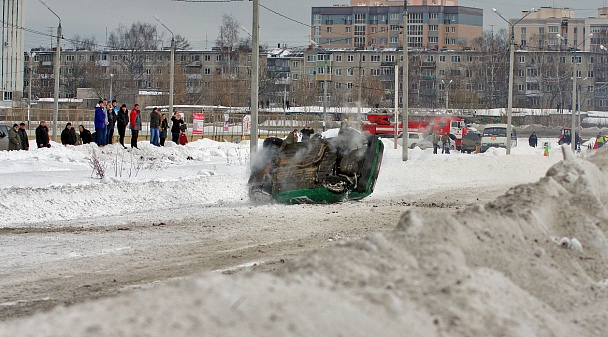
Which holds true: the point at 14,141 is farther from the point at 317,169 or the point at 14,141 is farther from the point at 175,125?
the point at 317,169

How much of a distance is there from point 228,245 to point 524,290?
21.1 feet

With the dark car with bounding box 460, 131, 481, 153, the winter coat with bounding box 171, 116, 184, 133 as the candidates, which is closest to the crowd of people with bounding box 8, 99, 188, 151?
the winter coat with bounding box 171, 116, 184, 133

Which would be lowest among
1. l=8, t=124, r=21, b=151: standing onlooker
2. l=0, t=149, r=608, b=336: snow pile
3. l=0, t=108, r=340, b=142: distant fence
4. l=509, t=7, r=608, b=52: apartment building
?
l=0, t=149, r=608, b=336: snow pile

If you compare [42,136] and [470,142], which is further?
[470,142]

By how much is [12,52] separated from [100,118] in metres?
67.6

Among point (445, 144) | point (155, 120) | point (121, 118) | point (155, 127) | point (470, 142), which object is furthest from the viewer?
point (470, 142)

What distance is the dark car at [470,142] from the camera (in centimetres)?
→ 5509

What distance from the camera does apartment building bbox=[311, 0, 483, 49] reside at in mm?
155875

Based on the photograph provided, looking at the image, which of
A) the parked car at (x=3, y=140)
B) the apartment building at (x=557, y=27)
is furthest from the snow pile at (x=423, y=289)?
the apartment building at (x=557, y=27)

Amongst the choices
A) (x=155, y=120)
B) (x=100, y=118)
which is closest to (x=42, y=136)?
(x=100, y=118)

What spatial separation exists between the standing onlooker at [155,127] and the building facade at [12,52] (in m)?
57.6

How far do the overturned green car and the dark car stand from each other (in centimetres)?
3862

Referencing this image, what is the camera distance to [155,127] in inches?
1345

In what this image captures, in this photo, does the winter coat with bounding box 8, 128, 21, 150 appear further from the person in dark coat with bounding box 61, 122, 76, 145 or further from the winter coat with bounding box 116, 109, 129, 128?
the winter coat with bounding box 116, 109, 129, 128
